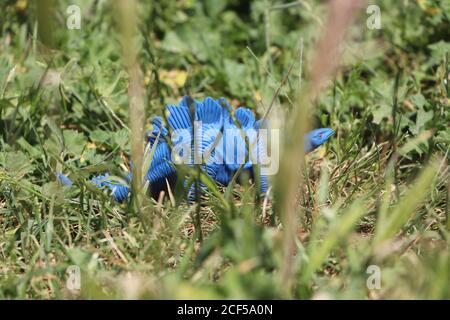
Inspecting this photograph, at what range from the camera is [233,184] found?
1854 mm

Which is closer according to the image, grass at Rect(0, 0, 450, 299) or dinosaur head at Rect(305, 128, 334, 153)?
grass at Rect(0, 0, 450, 299)

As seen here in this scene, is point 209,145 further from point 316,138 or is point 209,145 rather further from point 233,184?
point 316,138

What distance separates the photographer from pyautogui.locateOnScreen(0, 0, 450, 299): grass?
1.35m

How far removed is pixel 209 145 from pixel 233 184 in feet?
0.51

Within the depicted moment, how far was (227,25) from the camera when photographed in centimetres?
302

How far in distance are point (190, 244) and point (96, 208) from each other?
1.25 feet

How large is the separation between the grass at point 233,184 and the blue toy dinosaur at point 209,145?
6cm

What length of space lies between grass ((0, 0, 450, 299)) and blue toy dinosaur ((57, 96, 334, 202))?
0.06m

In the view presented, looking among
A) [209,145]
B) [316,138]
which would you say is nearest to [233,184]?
[209,145]

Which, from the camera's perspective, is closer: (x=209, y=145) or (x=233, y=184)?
(x=233, y=184)

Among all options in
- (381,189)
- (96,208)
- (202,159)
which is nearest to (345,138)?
(381,189)

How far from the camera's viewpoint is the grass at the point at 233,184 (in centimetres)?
135

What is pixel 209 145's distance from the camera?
196 cm

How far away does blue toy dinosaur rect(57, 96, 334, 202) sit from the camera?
1932 millimetres
